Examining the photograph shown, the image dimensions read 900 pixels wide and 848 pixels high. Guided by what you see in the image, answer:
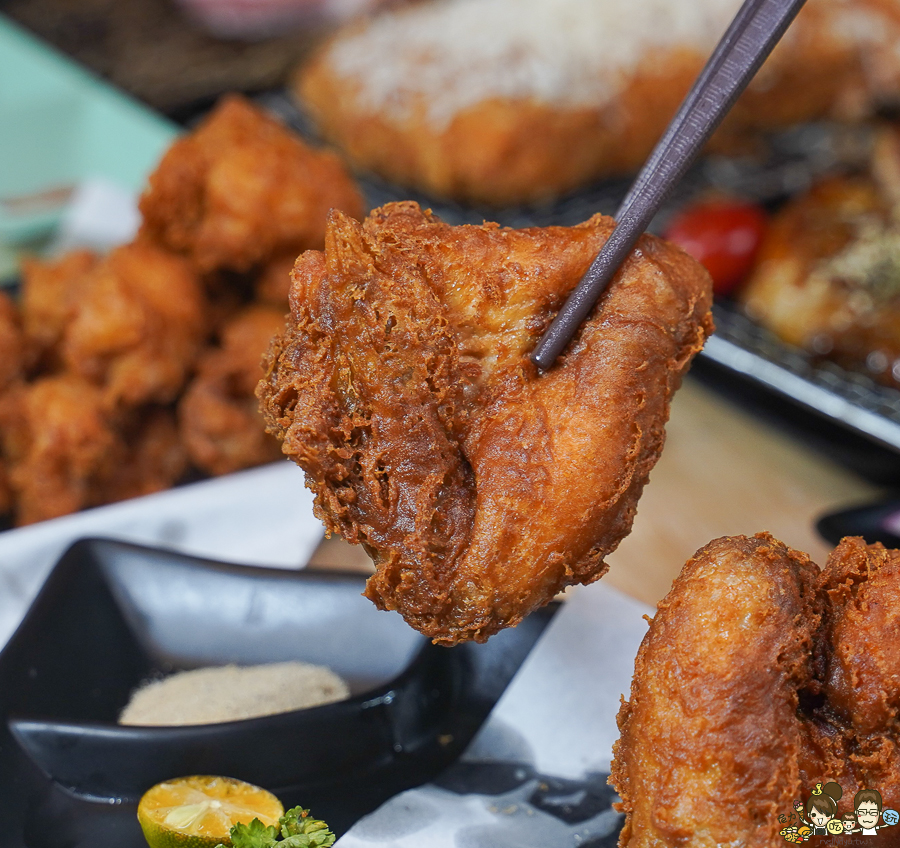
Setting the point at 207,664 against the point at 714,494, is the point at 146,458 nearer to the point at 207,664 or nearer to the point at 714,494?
the point at 207,664

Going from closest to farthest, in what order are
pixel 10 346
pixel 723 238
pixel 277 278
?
pixel 10 346 < pixel 277 278 < pixel 723 238

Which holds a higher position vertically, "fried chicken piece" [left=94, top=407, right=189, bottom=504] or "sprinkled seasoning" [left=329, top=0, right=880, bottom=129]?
"sprinkled seasoning" [left=329, top=0, right=880, bottom=129]

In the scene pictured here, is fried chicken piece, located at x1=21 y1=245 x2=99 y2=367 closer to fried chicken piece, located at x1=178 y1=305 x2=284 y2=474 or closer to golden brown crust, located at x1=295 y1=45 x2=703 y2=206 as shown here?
fried chicken piece, located at x1=178 y1=305 x2=284 y2=474

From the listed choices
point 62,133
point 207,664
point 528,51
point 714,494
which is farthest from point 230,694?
point 62,133

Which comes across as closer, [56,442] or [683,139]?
[683,139]

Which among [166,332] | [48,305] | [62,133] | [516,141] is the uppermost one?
[516,141]

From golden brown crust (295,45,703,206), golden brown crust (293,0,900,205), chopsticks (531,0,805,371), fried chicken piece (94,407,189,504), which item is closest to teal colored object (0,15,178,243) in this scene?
golden brown crust (293,0,900,205)
